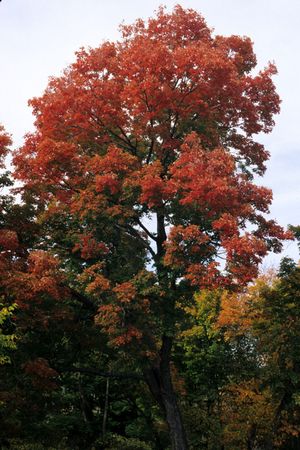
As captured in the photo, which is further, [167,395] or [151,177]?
[167,395]

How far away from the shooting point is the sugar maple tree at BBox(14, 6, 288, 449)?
16016 mm

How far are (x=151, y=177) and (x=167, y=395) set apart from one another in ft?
26.8

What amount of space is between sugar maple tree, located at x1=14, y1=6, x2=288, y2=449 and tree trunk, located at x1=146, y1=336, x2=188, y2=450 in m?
0.05

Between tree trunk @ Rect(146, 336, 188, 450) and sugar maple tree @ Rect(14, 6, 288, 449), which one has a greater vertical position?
sugar maple tree @ Rect(14, 6, 288, 449)

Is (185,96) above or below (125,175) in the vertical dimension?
above

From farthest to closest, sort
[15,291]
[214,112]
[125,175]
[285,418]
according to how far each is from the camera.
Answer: [285,418], [214,112], [125,175], [15,291]

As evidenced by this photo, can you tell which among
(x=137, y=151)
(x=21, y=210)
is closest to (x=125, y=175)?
(x=137, y=151)

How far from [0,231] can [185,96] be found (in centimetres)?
787

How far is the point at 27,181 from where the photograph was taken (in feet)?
63.9

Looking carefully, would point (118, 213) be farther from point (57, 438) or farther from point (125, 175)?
point (57, 438)

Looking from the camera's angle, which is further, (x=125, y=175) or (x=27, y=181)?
(x=27, y=181)

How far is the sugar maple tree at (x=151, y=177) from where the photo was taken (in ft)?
52.5

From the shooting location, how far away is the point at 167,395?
1886 cm

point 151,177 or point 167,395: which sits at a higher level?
point 151,177
